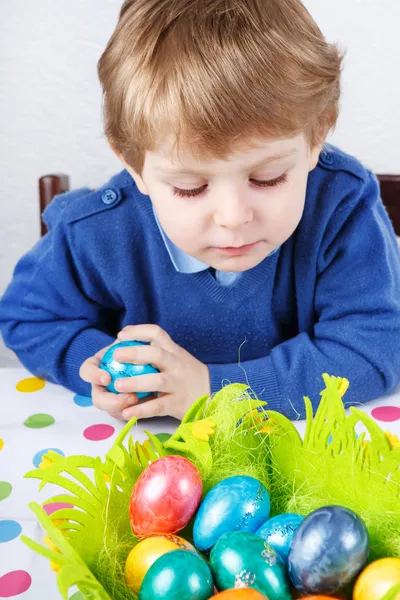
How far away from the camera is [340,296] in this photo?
0.95m

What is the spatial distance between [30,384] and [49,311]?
4.0 inches

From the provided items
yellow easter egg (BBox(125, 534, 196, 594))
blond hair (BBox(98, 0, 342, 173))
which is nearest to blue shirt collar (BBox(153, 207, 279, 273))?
blond hair (BBox(98, 0, 342, 173))

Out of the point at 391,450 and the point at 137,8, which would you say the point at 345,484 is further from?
the point at 137,8

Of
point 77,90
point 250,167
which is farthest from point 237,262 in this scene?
point 77,90

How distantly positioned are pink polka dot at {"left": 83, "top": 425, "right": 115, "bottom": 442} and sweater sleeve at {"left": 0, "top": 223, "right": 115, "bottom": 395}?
0.12m

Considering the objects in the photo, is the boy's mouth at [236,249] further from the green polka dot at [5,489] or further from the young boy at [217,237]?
the green polka dot at [5,489]

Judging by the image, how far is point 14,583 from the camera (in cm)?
63

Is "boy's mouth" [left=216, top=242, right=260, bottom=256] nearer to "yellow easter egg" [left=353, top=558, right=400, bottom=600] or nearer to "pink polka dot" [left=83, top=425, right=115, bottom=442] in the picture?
"pink polka dot" [left=83, top=425, right=115, bottom=442]

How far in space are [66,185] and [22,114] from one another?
11.5 inches

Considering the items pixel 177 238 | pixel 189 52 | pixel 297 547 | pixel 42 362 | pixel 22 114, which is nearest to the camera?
pixel 297 547

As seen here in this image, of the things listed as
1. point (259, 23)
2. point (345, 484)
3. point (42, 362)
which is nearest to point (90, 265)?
point (42, 362)

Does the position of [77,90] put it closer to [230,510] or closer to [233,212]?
[233,212]

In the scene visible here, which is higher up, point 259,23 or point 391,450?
point 259,23

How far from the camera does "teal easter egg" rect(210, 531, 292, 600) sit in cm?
52
